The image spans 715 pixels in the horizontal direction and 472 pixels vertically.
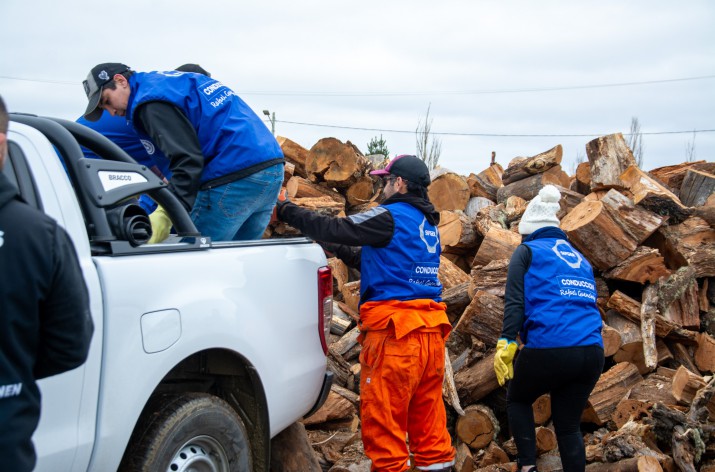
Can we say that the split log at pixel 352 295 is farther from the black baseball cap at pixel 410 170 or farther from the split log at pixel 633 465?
the split log at pixel 633 465

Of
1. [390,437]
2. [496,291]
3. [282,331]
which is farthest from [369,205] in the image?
[282,331]

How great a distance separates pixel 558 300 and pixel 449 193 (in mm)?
4444

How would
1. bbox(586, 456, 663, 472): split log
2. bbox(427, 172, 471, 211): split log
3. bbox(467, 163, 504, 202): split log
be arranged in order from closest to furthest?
bbox(586, 456, 663, 472): split log → bbox(427, 172, 471, 211): split log → bbox(467, 163, 504, 202): split log

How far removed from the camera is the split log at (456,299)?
6055mm

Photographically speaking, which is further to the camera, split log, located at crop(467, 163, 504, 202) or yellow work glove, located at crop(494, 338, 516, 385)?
split log, located at crop(467, 163, 504, 202)

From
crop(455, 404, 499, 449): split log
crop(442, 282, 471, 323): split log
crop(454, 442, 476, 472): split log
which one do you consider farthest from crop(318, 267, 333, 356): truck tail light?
crop(442, 282, 471, 323): split log

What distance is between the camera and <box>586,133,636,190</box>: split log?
7.52m

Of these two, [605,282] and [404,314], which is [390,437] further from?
[605,282]

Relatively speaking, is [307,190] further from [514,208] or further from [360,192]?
[514,208]

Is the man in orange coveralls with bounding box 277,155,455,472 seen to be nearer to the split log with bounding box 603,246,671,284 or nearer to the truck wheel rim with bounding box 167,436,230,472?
the truck wheel rim with bounding box 167,436,230,472

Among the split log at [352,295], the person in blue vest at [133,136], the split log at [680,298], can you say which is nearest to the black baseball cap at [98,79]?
the person in blue vest at [133,136]

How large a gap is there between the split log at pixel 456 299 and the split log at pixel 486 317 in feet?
1.46

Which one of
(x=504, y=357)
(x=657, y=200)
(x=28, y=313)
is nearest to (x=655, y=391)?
(x=504, y=357)

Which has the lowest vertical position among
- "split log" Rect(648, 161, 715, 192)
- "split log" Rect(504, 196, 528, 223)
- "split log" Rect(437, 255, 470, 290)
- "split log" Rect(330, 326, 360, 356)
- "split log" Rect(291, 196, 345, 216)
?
"split log" Rect(330, 326, 360, 356)
